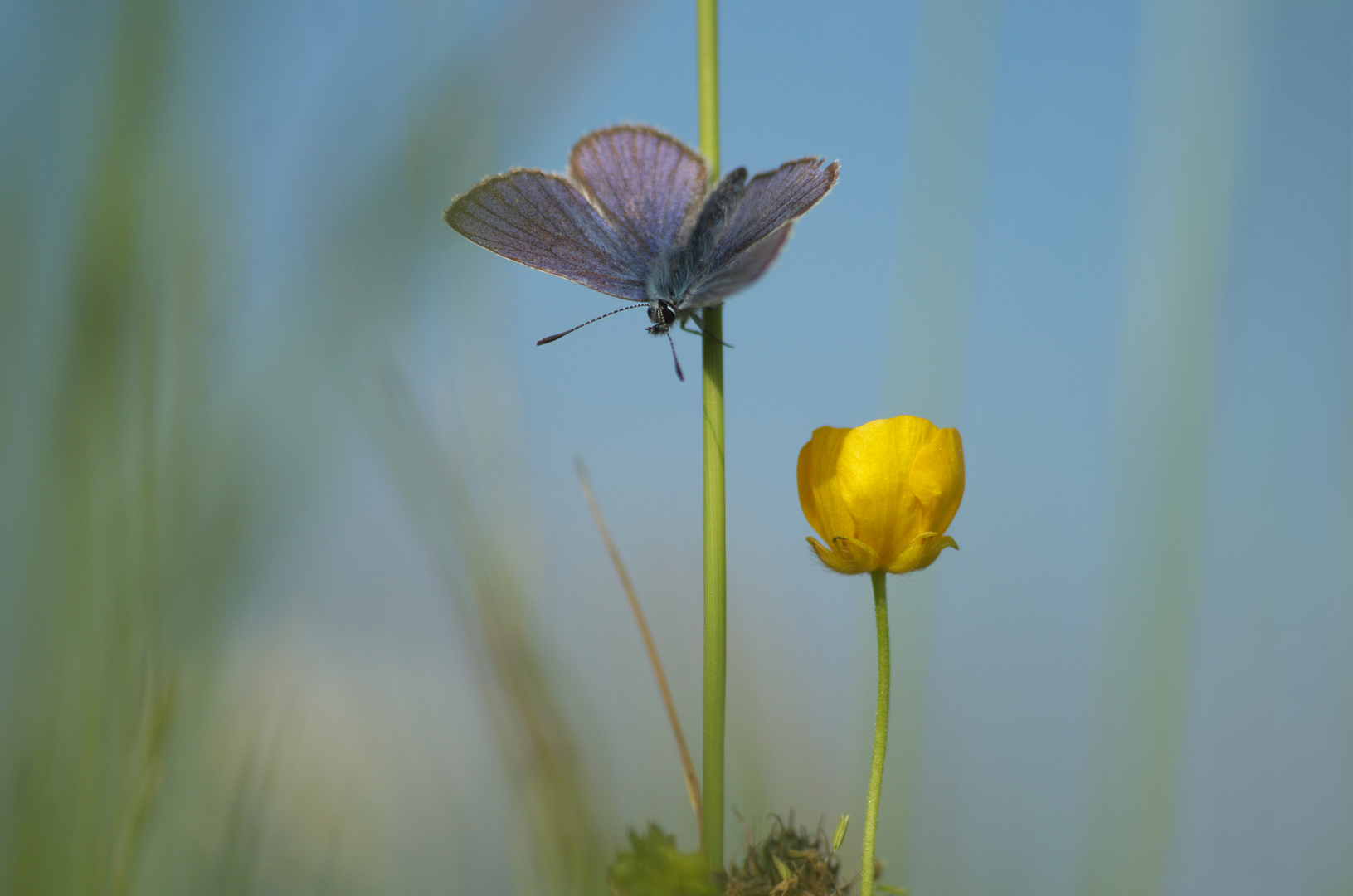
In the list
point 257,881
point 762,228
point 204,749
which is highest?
point 762,228

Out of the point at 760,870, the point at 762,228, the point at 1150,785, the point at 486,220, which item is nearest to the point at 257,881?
the point at 760,870

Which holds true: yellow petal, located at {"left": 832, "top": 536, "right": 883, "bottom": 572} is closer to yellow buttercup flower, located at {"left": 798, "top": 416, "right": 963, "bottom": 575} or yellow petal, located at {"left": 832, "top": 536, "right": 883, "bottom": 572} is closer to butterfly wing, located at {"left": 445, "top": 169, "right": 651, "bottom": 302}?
yellow buttercup flower, located at {"left": 798, "top": 416, "right": 963, "bottom": 575}

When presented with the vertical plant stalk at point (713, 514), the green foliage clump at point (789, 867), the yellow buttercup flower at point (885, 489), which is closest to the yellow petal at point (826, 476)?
the yellow buttercup flower at point (885, 489)

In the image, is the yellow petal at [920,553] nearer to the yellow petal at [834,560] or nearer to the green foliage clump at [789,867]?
the yellow petal at [834,560]

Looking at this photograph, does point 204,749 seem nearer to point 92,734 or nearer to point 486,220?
point 92,734

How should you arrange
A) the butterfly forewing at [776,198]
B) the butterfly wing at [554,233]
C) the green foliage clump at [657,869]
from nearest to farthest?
the green foliage clump at [657,869] → the butterfly forewing at [776,198] → the butterfly wing at [554,233]

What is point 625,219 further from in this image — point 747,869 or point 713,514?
point 747,869

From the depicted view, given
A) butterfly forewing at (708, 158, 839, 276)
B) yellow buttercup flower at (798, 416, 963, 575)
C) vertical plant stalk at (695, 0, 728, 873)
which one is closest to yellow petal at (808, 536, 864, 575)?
yellow buttercup flower at (798, 416, 963, 575)
